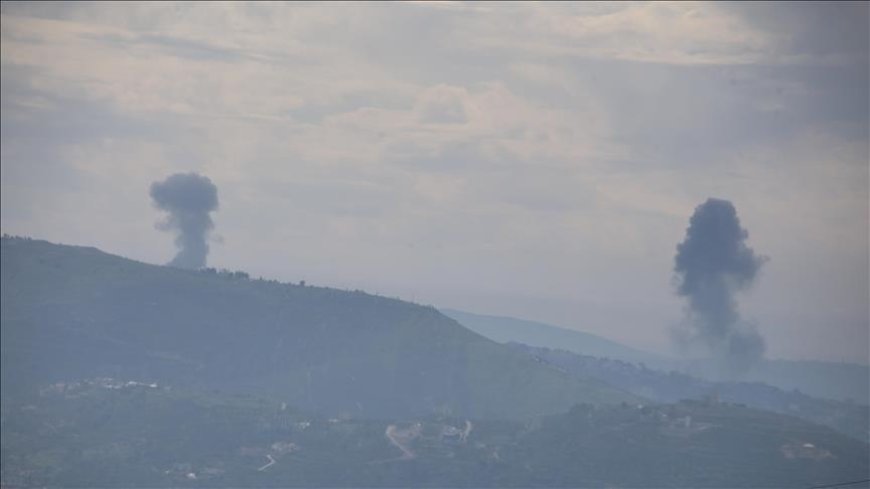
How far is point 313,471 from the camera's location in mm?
189875

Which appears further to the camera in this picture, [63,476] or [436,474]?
[436,474]

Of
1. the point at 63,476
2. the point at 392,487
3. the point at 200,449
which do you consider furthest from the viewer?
the point at 200,449

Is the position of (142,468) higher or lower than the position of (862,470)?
lower

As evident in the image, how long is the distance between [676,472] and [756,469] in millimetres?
10753

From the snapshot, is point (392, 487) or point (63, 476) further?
point (392, 487)

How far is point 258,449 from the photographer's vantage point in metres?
199

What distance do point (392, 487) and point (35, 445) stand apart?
4700 centimetres

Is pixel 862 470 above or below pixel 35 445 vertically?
above

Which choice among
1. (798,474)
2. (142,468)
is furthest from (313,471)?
(798,474)

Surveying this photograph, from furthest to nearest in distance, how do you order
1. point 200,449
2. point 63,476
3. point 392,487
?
point 200,449 < point 392,487 < point 63,476

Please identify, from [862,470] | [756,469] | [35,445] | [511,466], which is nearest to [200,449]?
[35,445]

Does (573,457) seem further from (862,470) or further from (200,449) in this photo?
(200,449)

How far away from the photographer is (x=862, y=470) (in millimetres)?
192750

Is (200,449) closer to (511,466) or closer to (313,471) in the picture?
(313,471)
